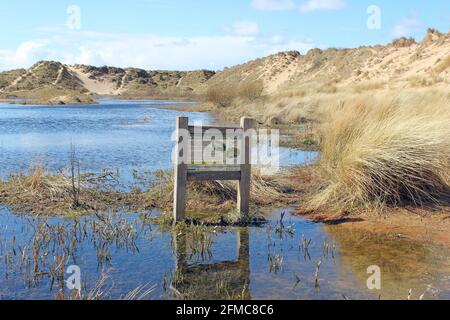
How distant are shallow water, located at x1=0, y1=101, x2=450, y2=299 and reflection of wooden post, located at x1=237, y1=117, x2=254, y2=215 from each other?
45 centimetres

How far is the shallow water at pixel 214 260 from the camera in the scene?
5531 millimetres

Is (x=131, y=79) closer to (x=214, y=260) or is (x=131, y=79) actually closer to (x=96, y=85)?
(x=96, y=85)

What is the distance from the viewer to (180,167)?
7.77 m

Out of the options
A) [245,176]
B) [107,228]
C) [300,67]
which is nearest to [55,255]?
[107,228]

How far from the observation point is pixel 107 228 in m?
7.35

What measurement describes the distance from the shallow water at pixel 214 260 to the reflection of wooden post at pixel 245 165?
448mm

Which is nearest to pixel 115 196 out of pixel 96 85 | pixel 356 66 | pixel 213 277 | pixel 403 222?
pixel 213 277

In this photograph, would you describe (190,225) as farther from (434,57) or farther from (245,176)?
(434,57)

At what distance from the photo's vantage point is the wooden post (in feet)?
25.2

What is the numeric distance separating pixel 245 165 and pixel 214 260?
6.58 ft

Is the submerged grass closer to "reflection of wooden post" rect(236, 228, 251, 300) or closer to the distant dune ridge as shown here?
"reflection of wooden post" rect(236, 228, 251, 300)

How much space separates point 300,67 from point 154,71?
224 feet

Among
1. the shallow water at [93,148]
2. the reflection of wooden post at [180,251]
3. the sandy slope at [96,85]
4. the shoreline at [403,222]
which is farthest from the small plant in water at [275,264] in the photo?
the sandy slope at [96,85]

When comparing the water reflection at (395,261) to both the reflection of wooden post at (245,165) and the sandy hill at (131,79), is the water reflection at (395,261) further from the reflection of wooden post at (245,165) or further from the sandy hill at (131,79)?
the sandy hill at (131,79)
